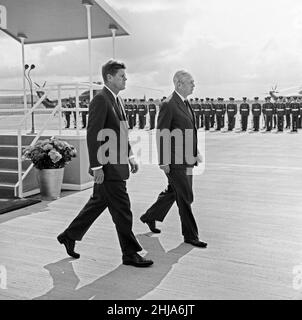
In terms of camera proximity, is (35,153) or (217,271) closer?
(217,271)

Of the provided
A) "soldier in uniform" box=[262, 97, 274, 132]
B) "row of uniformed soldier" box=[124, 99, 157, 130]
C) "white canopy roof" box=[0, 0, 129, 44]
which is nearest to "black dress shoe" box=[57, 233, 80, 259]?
"white canopy roof" box=[0, 0, 129, 44]

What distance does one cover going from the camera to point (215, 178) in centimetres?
823

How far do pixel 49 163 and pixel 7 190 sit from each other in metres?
0.96

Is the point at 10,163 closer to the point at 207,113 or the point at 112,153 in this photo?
the point at 112,153

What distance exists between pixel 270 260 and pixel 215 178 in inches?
169

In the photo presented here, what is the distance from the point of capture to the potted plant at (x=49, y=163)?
6539mm

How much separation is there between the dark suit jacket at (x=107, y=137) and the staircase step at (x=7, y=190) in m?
3.57

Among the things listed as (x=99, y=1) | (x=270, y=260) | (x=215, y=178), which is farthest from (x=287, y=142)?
(x=270, y=260)

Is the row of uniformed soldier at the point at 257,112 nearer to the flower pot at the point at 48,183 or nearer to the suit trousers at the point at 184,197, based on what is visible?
the flower pot at the point at 48,183

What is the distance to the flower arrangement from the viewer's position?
648 cm

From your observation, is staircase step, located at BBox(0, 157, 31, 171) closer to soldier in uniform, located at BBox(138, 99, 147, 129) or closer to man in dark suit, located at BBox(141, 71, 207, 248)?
man in dark suit, located at BBox(141, 71, 207, 248)

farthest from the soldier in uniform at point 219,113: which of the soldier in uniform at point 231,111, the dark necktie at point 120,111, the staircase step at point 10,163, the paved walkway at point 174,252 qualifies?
the dark necktie at point 120,111

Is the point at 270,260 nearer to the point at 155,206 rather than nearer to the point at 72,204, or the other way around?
the point at 155,206
